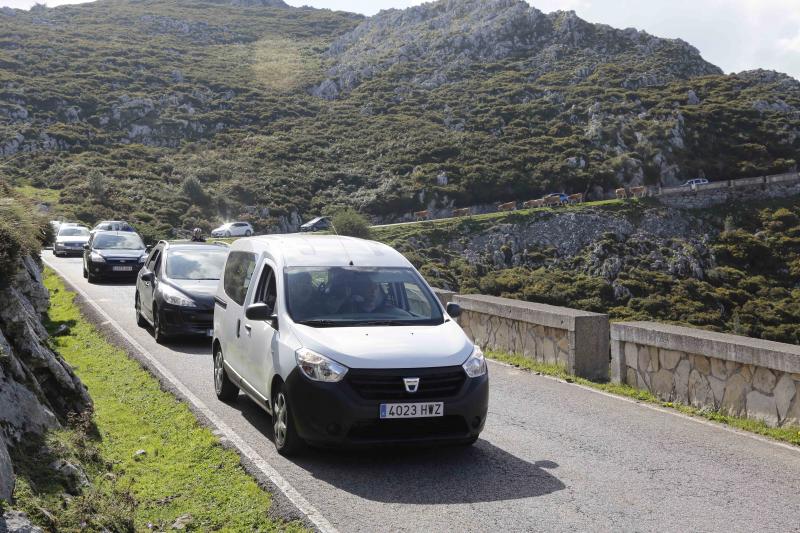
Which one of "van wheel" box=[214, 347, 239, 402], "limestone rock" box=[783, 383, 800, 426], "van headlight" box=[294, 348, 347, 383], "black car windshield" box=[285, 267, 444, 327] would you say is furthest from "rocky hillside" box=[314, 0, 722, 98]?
"van headlight" box=[294, 348, 347, 383]

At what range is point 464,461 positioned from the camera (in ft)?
20.9

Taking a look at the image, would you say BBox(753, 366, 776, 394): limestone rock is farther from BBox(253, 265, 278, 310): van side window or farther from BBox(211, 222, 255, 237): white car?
BBox(211, 222, 255, 237): white car

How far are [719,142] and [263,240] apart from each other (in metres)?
82.3

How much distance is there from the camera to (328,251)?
25.0 ft

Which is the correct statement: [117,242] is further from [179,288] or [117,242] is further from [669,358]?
[669,358]

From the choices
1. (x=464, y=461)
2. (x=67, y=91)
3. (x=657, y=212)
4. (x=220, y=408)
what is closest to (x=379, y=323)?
(x=464, y=461)

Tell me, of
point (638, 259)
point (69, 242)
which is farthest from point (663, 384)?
point (638, 259)

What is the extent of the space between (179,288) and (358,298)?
6.55 metres

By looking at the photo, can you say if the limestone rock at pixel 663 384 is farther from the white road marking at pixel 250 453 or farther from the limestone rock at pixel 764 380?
the white road marking at pixel 250 453

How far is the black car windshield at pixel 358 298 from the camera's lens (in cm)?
684

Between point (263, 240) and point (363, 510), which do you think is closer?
point (363, 510)

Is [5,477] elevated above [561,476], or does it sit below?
above

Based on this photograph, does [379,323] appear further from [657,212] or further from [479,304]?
[657,212]

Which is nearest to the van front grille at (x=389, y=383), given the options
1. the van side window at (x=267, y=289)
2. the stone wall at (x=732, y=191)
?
the van side window at (x=267, y=289)
